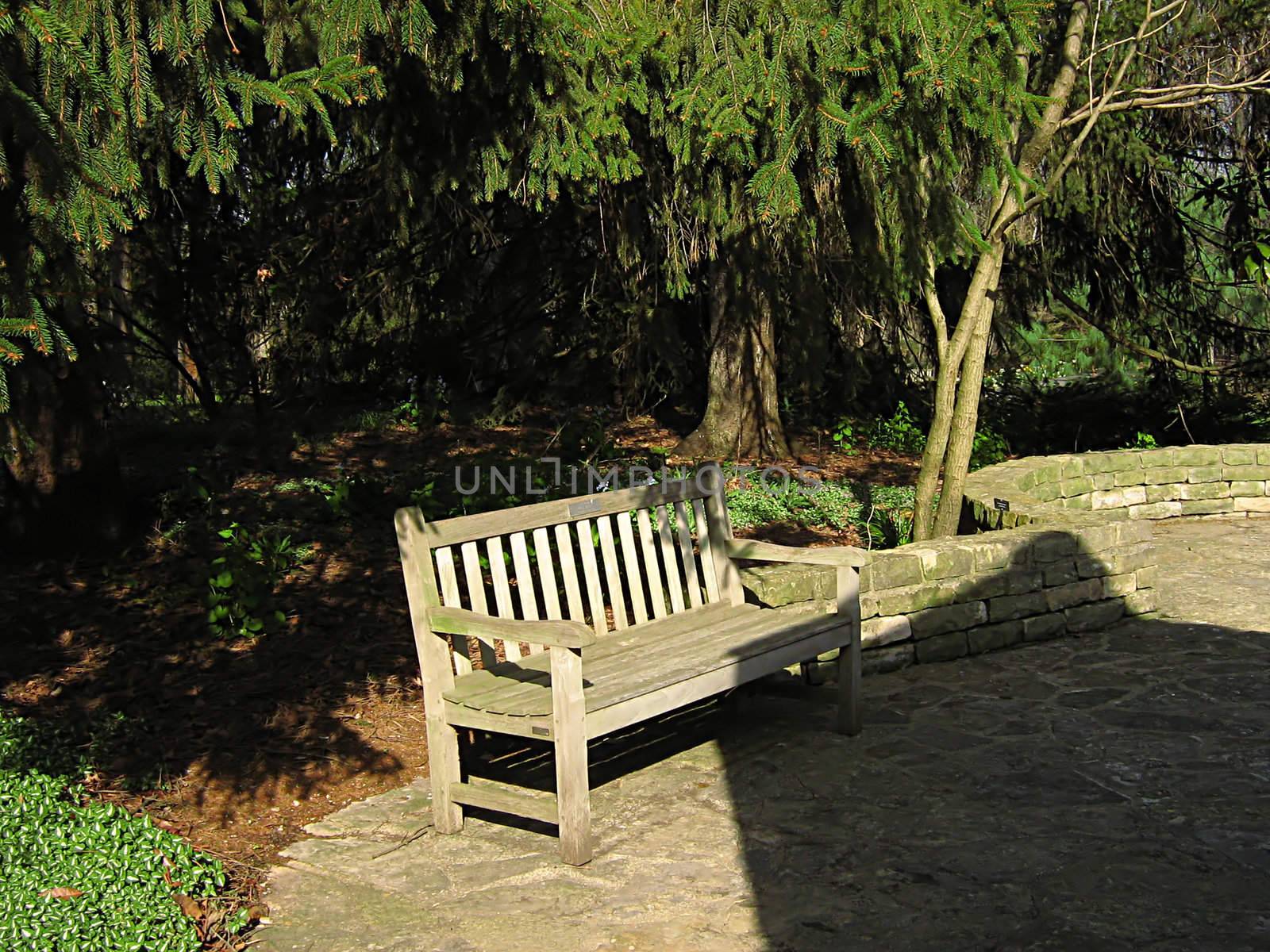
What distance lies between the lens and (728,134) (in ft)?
19.5

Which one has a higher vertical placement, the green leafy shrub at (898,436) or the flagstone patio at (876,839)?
the green leafy shrub at (898,436)

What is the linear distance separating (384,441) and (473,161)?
12.6ft

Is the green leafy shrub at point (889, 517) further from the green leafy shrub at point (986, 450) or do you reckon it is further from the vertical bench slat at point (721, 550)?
the vertical bench slat at point (721, 550)

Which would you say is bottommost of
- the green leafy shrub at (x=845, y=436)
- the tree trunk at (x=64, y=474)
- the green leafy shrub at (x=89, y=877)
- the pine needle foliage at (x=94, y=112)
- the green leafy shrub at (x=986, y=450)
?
the green leafy shrub at (x=89, y=877)

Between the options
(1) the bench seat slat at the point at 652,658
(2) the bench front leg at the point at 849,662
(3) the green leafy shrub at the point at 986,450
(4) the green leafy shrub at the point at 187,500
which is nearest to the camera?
(1) the bench seat slat at the point at 652,658

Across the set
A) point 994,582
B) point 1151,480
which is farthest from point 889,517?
point 1151,480

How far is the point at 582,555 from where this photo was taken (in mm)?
5066

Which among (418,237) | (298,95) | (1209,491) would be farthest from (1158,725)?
(418,237)

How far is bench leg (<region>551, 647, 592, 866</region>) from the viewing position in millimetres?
3889

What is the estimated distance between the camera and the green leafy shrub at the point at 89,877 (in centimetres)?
338

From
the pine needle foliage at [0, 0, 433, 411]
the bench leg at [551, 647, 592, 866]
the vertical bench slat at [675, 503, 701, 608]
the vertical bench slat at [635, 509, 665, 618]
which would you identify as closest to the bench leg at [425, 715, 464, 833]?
the bench leg at [551, 647, 592, 866]

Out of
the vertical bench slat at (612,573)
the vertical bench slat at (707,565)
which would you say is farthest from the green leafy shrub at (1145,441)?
the vertical bench slat at (612,573)

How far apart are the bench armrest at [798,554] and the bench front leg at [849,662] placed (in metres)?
0.05

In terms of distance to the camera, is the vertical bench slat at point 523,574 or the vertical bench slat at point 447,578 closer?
the vertical bench slat at point 447,578
